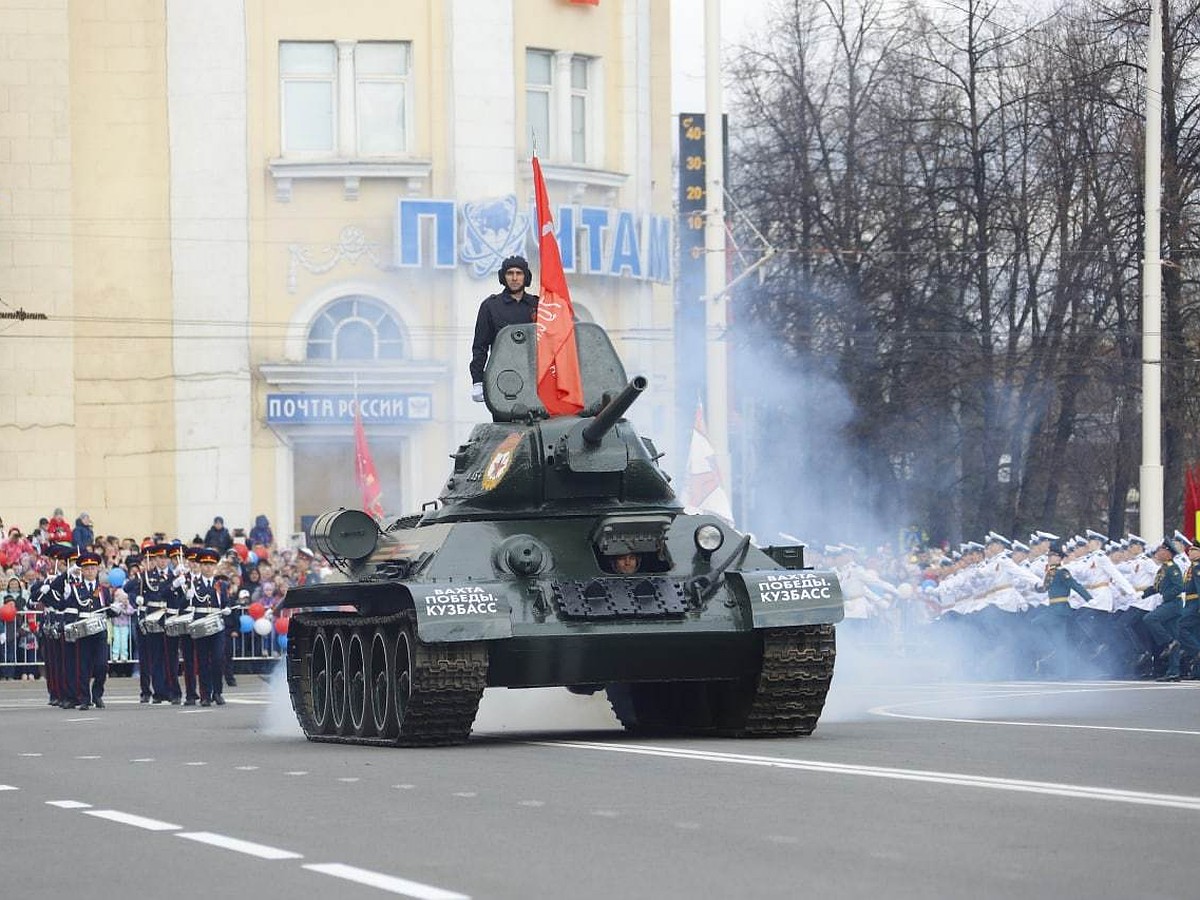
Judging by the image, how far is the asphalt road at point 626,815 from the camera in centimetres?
908

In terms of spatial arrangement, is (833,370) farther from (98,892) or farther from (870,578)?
(98,892)

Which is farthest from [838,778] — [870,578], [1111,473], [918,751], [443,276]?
[1111,473]

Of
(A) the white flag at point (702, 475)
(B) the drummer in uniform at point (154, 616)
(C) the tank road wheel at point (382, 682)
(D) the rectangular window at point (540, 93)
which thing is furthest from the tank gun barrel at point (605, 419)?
(D) the rectangular window at point (540, 93)

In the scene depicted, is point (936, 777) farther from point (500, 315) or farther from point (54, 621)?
point (54, 621)

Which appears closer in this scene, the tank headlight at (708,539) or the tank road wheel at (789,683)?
the tank road wheel at (789,683)

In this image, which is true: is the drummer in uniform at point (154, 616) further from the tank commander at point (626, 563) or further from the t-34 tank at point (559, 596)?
the tank commander at point (626, 563)

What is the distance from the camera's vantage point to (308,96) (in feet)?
135

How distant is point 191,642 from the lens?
27.0 meters

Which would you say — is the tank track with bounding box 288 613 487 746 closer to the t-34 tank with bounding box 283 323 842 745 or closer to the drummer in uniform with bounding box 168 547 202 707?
the t-34 tank with bounding box 283 323 842 745

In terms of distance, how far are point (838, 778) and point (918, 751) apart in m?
2.22

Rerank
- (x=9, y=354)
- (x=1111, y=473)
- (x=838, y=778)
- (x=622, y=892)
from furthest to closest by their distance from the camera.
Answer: (x=1111, y=473)
(x=9, y=354)
(x=838, y=778)
(x=622, y=892)

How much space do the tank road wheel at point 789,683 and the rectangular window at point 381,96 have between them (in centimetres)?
2570

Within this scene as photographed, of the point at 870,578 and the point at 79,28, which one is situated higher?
the point at 79,28

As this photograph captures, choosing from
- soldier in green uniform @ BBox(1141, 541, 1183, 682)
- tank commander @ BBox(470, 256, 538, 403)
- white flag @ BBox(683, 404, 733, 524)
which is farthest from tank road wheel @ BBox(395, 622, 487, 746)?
white flag @ BBox(683, 404, 733, 524)
